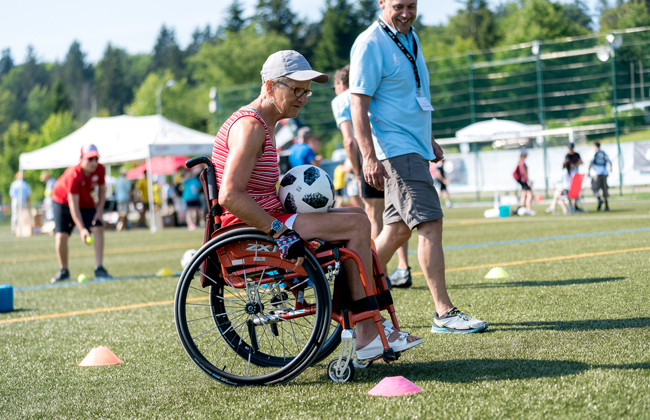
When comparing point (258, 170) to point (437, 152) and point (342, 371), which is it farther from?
point (437, 152)

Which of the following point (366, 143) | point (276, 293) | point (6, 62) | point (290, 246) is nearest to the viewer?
point (290, 246)

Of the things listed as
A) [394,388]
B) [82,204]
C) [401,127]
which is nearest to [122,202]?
[82,204]

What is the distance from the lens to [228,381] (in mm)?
3180

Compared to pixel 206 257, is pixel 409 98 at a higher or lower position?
higher

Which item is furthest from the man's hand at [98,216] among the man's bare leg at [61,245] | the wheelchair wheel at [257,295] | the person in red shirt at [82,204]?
the wheelchair wheel at [257,295]

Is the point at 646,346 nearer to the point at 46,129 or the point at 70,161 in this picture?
the point at 70,161

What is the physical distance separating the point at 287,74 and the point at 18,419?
1.89 metres

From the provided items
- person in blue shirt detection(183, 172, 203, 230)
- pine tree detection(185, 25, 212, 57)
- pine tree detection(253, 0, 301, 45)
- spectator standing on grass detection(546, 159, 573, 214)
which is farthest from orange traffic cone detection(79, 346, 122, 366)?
pine tree detection(185, 25, 212, 57)

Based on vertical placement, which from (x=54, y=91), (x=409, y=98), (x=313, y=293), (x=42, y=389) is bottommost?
(x=42, y=389)

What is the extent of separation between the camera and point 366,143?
13.6ft

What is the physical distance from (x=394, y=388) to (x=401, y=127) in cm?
190

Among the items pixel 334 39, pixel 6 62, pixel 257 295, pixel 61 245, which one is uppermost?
pixel 6 62

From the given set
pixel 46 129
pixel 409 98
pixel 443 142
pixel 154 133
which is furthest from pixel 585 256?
pixel 46 129

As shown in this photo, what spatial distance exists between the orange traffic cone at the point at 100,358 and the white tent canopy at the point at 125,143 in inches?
681
